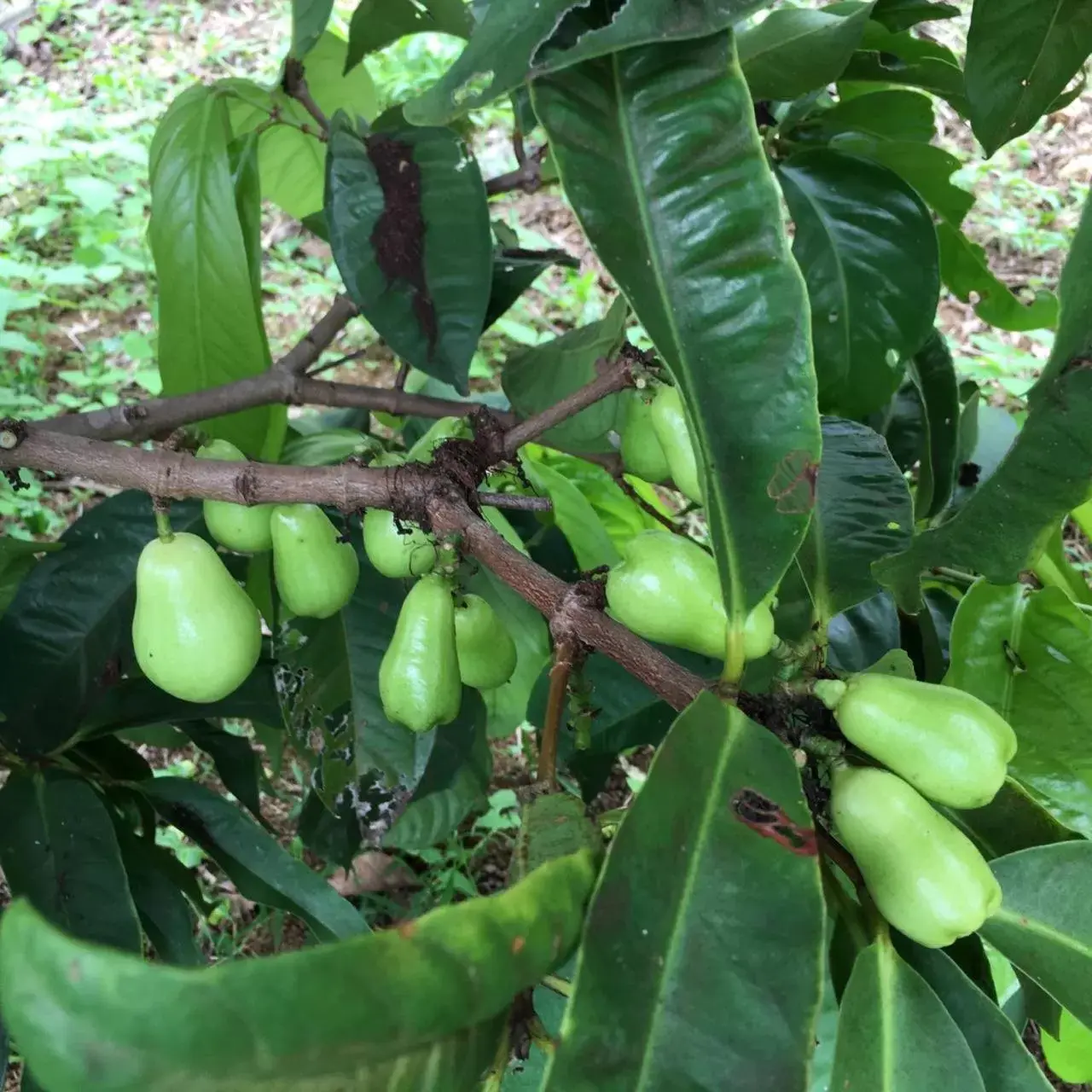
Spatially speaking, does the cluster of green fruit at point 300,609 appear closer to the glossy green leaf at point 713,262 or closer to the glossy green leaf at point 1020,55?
the glossy green leaf at point 713,262

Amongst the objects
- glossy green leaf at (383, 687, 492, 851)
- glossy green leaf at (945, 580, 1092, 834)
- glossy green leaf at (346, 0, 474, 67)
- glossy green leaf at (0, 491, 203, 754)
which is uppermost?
glossy green leaf at (346, 0, 474, 67)

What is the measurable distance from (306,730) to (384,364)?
1793 millimetres

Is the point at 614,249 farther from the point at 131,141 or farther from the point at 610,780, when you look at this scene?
the point at 131,141

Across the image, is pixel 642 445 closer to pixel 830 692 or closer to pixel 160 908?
pixel 830 692

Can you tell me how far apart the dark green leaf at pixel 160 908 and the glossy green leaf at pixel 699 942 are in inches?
30.0

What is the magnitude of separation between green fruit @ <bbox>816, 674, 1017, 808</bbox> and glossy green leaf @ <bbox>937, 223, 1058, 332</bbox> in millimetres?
918

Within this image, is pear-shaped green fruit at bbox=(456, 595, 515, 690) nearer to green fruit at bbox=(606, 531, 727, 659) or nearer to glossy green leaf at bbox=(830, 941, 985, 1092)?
green fruit at bbox=(606, 531, 727, 659)

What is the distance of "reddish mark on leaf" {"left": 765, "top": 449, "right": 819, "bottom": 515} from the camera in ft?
1.72

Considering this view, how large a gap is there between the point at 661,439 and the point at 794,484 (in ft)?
0.57

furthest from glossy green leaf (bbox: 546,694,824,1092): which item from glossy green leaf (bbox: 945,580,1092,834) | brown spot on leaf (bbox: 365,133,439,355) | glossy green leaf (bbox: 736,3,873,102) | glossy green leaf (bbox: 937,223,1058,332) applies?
glossy green leaf (bbox: 937,223,1058,332)

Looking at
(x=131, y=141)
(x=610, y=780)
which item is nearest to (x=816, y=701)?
(x=610, y=780)

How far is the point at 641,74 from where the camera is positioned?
0.53 metres

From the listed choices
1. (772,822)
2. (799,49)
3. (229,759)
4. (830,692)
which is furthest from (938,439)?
(229,759)

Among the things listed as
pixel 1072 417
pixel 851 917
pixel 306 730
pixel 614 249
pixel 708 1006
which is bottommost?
pixel 306 730
